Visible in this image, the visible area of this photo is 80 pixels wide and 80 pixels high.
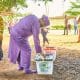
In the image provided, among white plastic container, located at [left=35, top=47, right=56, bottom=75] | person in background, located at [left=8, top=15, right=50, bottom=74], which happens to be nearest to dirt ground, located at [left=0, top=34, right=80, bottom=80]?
white plastic container, located at [left=35, top=47, right=56, bottom=75]

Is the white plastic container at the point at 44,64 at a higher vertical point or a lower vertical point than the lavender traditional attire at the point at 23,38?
lower

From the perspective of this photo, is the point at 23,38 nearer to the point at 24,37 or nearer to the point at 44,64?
the point at 24,37

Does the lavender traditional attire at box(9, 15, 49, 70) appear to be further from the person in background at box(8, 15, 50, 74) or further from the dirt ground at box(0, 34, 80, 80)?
the dirt ground at box(0, 34, 80, 80)

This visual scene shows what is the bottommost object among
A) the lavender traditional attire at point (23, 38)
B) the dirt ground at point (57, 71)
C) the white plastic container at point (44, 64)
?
the dirt ground at point (57, 71)

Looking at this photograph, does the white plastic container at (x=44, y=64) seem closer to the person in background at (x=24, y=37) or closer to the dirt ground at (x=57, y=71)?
the dirt ground at (x=57, y=71)

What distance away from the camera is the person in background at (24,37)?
25.3ft

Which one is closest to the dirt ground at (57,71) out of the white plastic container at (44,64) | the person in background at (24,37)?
the white plastic container at (44,64)

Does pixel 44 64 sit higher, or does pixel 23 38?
pixel 23 38

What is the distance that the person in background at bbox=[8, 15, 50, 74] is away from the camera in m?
7.71

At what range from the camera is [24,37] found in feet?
26.6

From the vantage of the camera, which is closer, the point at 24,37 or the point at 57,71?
the point at 24,37

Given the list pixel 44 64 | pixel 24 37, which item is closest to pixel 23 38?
pixel 24 37

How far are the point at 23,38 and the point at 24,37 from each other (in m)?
0.03

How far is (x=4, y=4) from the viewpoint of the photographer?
37.3 ft
